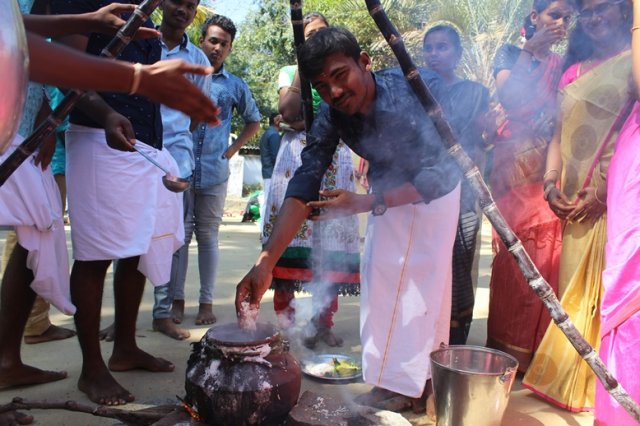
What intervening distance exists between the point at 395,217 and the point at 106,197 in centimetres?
146

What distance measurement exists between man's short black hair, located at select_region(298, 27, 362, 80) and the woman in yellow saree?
46.8 inches

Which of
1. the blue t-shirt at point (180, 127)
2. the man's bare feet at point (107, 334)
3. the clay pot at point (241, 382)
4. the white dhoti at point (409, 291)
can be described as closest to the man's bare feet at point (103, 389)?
the clay pot at point (241, 382)

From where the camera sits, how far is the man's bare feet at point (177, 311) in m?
4.34

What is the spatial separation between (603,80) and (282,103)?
1.93 metres

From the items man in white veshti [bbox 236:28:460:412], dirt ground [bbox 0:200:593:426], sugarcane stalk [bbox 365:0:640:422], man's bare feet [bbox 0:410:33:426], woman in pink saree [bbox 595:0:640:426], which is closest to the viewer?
sugarcane stalk [bbox 365:0:640:422]

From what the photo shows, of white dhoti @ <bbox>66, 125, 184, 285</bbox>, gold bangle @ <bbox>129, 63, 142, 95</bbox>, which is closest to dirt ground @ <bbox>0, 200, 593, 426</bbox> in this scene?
white dhoti @ <bbox>66, 125, 184, 285</bbox>

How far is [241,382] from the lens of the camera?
218 cm

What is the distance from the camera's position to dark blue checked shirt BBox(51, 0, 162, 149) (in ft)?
9.16

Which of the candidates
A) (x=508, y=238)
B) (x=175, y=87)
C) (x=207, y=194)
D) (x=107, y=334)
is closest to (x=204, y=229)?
(x=207, y=194)

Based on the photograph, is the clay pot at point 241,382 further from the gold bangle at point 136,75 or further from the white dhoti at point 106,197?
the gold bangle at point 136,75

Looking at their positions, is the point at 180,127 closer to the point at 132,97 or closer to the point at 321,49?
the point at 132,97

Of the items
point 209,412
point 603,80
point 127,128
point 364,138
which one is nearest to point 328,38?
point 364,138

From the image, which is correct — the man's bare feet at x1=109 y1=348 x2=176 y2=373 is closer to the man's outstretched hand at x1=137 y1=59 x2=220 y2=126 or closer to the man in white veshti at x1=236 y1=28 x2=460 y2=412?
the man in white veshti at x1=236 y1=28 x2=460 y2=412

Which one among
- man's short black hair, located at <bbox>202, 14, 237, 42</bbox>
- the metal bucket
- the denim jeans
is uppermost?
man's short black hair, located at <bbox>202, 14, 237, 42</bbox>
